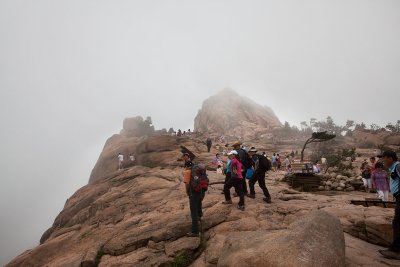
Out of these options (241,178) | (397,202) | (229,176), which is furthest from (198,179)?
(397,202)

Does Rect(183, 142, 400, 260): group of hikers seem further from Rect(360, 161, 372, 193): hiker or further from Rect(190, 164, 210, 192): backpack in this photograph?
Rect(360, 161, 372, 193): hiker

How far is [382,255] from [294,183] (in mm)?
10527

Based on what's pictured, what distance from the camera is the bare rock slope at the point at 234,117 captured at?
69.8 meters

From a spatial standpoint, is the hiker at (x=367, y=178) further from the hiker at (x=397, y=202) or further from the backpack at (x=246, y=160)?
the hiker at (x=397, y=202)

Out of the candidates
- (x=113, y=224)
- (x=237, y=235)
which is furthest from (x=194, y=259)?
(x=113, y=224)

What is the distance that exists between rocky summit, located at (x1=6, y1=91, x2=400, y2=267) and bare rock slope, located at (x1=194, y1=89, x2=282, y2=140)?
168 feet

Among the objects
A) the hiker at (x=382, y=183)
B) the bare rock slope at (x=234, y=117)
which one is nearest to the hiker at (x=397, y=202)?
the hiker at (x=382, y=183)

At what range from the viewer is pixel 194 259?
294 inches

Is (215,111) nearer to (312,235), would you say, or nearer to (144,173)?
(144,173)

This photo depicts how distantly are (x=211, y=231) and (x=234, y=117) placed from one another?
6746cm

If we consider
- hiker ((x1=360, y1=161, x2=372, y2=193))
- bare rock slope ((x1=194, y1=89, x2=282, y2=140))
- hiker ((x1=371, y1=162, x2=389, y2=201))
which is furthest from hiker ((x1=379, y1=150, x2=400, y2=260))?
bare rock slope ((x1=194, y1=89, x2=282, y2=140))

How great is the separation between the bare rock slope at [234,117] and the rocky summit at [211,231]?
51228 millimetres

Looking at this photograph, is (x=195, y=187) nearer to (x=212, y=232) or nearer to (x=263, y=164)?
(x=212, y=232)

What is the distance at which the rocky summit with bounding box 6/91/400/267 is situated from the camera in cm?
547
